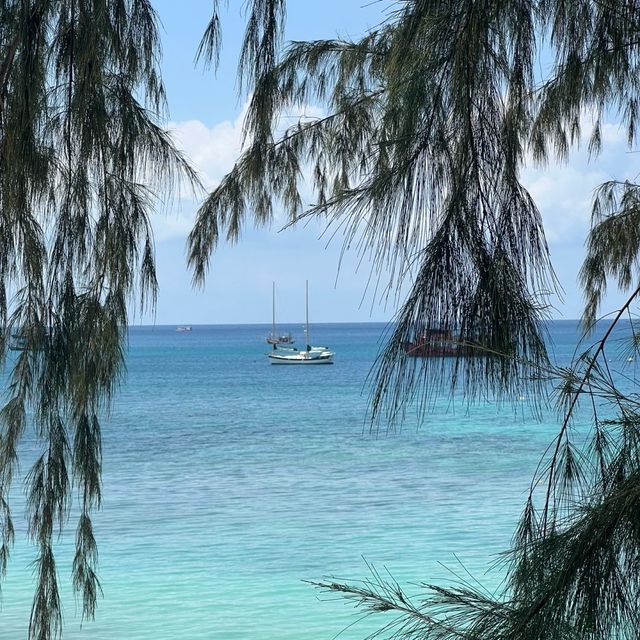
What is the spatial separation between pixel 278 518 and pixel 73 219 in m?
7.82

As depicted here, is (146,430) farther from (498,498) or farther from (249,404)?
(498,498)

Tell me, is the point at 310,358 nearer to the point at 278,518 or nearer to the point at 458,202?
the point at 278,518

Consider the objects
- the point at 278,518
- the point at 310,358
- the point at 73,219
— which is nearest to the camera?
the point at 73,219

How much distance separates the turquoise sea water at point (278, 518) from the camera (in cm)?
701

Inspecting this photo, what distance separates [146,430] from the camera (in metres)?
Result: 18.1

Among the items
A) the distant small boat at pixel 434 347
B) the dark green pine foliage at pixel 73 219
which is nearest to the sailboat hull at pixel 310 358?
the dark green pine foliage at pixel 73 219

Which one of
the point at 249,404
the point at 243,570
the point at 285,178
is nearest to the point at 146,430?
the point at 249,404

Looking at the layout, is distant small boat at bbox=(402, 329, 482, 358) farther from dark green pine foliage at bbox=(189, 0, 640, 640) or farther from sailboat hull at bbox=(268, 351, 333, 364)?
sailboat hull at bbox=(268, 351, 333, 364)

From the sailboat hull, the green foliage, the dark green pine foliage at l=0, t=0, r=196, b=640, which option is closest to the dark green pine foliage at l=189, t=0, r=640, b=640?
the green foliage

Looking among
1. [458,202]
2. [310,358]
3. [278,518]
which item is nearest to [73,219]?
[458,202]

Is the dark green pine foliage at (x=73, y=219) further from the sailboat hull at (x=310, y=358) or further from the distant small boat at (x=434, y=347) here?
the sailboat hull at (x=310, y=358)

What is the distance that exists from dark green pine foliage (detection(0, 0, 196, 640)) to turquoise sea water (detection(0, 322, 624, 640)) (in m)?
0.23

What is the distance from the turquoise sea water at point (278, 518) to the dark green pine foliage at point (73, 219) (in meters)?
0.23

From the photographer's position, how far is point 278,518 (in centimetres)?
1002
